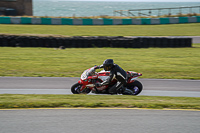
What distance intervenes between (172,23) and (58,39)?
1775 centimetres

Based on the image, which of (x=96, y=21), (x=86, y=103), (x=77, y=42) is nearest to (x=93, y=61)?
(x=77, y=42)

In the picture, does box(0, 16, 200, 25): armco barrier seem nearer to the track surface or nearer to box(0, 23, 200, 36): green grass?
box(0, 23, 200, 36): green grass

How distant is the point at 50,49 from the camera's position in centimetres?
1822

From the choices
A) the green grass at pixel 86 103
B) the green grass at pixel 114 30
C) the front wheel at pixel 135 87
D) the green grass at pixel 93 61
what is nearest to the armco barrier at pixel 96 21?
the green grass at pixel 114 30

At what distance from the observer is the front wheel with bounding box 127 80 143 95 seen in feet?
29.3

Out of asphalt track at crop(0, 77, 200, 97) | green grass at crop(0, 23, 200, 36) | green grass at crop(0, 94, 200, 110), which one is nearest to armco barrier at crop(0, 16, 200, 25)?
green grass at crop(0, 23, 200, 36)

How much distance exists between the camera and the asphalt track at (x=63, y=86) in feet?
31.2

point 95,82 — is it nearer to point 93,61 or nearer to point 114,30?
point 93,61

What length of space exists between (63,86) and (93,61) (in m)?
4.65

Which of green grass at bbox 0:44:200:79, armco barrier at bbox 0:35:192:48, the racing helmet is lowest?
green grass at bbox 0:44:200:79

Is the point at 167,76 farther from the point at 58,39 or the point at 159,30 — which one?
the point at 159,30

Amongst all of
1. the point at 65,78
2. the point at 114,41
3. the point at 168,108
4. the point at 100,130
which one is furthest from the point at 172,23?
the point at 100,130

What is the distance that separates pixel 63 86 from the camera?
10242 mm

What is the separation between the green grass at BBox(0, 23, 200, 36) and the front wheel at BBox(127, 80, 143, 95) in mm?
15677
